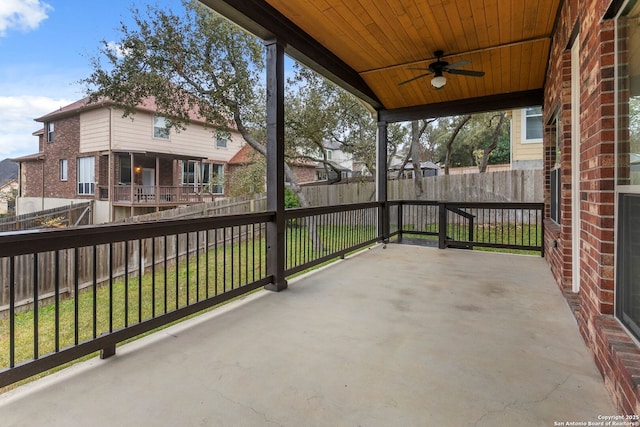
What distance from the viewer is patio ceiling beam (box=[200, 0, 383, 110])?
289cm

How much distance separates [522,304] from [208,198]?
11.5 metres

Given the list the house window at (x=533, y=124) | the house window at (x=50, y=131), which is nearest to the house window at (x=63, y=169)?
the house window at (x=50, y=131)

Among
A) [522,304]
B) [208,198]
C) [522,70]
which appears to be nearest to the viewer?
[522,304]

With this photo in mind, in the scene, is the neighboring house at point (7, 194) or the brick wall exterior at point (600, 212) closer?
the brick wall exterior at point (600, 212)

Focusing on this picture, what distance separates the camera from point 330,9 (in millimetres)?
3160

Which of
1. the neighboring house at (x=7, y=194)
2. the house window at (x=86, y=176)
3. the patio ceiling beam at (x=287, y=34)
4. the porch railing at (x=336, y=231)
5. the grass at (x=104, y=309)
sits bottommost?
the grass at (x=104, y=309)

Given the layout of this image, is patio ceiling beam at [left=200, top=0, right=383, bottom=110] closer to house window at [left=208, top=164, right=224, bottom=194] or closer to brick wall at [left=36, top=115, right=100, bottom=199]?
house window at [left=208, top=164, right=224, bottom=194]

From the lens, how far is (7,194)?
7.82 metres

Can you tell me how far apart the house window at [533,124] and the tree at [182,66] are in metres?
7.43

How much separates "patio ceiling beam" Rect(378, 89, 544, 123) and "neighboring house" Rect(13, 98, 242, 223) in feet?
20.3

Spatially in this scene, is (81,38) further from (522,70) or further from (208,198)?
(522,70)

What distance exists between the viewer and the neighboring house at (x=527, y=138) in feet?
30.7

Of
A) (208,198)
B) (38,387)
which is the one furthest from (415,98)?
→ (208,198)

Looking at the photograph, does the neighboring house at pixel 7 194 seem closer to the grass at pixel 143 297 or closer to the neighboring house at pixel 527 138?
the grass at pixel 143 297
